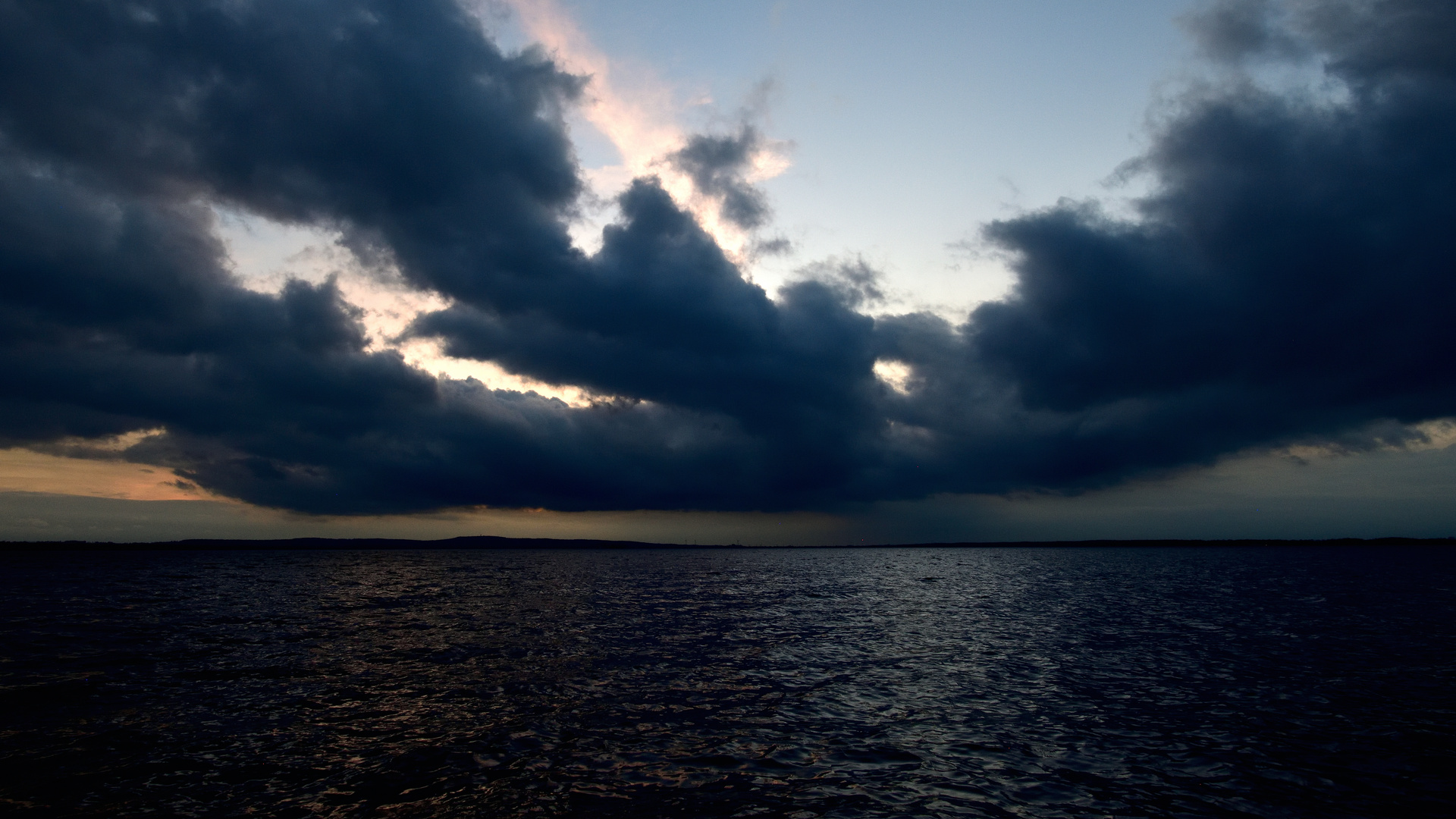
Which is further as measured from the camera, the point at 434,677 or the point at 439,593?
the point at 439,593

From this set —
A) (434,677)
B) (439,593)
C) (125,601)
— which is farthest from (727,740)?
(125,601)

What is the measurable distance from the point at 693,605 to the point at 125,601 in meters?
55.8

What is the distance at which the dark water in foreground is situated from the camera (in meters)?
16.0

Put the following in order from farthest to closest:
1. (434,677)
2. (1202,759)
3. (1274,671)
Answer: (1274,671) → (434,677) → (1202,759)

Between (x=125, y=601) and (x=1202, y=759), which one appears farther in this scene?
(x=125, y=601)

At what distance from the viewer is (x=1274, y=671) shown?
31.2 m

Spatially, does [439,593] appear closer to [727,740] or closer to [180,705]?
[180,705]

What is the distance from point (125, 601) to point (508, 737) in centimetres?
7017

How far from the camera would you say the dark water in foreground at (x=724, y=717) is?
52.5 feet

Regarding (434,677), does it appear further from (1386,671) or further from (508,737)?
(1386,671)

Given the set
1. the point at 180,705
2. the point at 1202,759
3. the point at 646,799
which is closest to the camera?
the point at 646,799

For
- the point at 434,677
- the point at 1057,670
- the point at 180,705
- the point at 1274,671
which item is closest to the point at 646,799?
the point at 434,677

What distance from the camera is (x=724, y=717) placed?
2328 cm

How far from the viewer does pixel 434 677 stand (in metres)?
29.2
